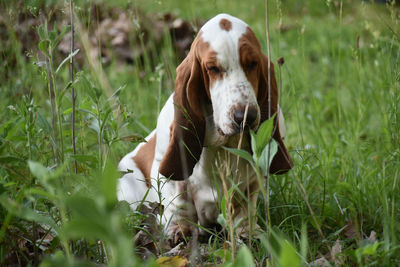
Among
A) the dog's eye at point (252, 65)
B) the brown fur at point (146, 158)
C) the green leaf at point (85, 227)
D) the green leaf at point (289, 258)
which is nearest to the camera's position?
the green leaf at point (85, 227)

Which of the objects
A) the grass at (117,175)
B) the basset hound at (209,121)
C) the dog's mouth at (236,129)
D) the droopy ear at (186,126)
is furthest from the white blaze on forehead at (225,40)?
the grass at (117,175)

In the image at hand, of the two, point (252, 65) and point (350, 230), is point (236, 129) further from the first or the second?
point (350, 230)

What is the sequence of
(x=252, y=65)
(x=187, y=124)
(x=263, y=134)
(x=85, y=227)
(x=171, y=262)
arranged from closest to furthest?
(x=85, y=227) → (x=263, y=134) → (x=171, y=262) → (x=252, y=65) → (x=187, y=124)

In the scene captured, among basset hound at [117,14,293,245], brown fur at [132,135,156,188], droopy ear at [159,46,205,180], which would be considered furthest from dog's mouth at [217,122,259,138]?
brown fur at [132,135,156,188]

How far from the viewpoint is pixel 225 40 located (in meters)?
1.79

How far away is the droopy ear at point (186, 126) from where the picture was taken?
1923 mm

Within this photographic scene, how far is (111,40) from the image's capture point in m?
5.34

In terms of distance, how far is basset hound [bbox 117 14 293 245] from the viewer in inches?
70.0

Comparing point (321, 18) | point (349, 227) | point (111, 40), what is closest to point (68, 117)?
point (349, 227)

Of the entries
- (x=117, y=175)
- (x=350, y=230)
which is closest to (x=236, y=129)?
(x=350, y=230)

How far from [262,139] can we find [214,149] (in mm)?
751

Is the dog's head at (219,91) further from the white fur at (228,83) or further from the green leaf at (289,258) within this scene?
the green leaf at (289,258)

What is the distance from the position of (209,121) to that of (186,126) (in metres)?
0.11

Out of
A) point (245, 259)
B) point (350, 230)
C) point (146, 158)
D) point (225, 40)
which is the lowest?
point (350, 230)
